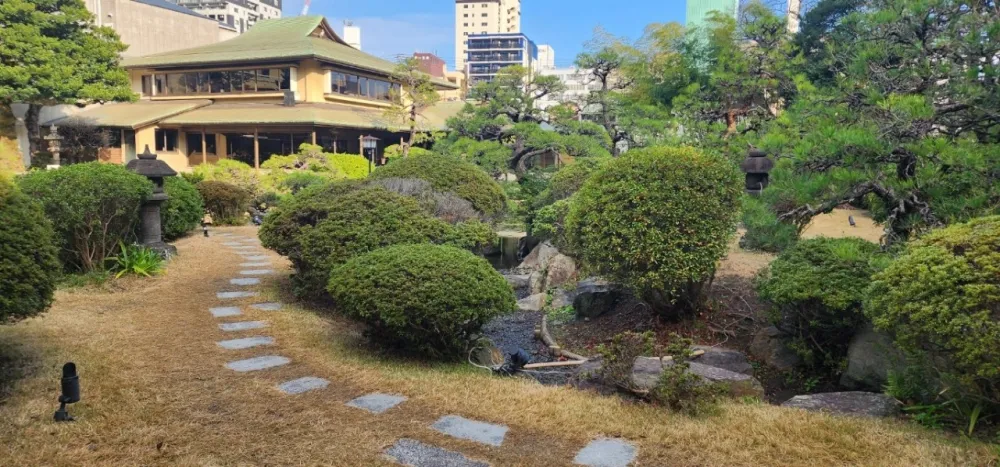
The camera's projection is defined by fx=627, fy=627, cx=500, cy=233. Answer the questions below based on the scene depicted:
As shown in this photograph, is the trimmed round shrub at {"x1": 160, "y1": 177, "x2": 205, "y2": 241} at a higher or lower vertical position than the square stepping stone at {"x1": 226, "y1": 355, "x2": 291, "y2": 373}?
higher

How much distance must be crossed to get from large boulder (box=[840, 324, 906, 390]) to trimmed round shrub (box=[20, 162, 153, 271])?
8.24 metres

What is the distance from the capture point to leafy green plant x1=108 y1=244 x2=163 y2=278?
8.05 metres

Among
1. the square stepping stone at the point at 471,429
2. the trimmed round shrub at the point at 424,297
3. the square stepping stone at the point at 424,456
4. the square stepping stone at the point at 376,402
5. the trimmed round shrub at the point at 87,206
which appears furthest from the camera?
the trimmed round shrub at the point at 87,206

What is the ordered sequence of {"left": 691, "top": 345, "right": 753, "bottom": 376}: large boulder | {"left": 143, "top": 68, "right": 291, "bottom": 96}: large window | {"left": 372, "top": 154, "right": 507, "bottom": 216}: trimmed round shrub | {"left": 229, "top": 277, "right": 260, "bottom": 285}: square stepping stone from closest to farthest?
{"left": 691, "top": 345, "right": 753, "bottom": 376}: large boulder → {"left": 229, "top": 277, "right": 260, "bottom": 285}: square stepping stone → {"left": 372, "top": 154, "right": 507, "bottom": 216}: trimmed round shrub → {"left": 143, "top": 68, "right": 291, "bottom": 96}: large window

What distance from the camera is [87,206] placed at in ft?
24.6

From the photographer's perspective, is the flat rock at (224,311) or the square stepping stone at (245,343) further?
the flat rock at (224,311)

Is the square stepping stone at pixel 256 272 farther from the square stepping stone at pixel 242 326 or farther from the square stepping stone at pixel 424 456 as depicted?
the square stepping stone at pixel 424 456

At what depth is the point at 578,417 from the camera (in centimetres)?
415

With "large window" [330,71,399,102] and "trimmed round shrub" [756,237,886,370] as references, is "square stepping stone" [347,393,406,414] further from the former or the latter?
"large window" [330,71,399,102]

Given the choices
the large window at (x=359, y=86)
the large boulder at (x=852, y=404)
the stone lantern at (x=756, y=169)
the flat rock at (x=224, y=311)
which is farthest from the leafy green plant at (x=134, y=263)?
the large window at (x=359, y=86)

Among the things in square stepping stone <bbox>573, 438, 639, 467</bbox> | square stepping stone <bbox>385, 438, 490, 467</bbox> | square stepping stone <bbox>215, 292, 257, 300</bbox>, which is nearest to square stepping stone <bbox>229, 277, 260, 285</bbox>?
square stepping stone <bbox>215, 292, 257, 300</bbox>

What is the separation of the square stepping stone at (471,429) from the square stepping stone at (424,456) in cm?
23

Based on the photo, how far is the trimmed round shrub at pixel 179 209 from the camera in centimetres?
1063

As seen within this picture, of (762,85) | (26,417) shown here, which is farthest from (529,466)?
(762,85)
